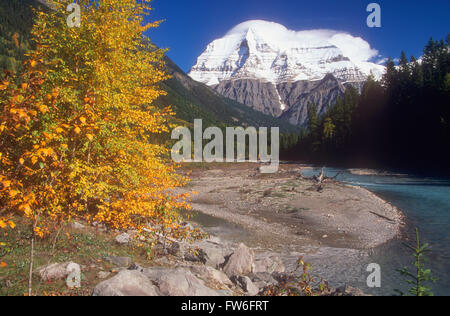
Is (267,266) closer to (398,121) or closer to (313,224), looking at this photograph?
(313,224)

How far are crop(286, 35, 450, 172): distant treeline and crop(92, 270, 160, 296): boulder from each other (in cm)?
5819

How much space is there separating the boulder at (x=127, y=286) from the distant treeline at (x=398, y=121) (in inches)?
2291

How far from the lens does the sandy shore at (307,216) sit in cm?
1673

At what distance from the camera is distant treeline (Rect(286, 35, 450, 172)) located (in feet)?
183

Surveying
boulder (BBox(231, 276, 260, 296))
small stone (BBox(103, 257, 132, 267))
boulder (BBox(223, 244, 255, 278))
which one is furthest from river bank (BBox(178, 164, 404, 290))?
small stone (BBox(103, 257, 132, 267))

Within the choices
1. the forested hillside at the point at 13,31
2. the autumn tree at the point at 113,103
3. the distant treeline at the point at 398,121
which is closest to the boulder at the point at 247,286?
the autumn tree at the point at 113,103

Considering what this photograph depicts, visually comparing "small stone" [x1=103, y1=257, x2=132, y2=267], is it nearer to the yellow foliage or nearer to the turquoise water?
the yellow foliage

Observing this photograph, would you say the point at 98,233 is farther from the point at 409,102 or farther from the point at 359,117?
the point at 359,117

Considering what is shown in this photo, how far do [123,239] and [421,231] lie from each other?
60.4 ft

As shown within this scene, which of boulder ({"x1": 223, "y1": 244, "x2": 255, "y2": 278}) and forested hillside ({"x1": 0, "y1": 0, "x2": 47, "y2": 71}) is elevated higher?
forested hillside ({"x1": 0, "y1": 0, "x2": 47, "y2": 71})

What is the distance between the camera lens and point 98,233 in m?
11.4

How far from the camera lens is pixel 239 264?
11.2 metres
